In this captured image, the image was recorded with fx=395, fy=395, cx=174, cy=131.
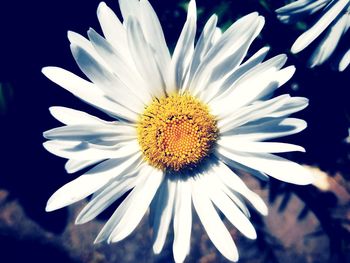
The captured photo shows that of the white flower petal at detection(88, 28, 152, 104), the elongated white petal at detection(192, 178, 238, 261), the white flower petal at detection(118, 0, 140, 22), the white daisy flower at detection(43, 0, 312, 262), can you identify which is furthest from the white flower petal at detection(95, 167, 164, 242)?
the white flower petal at detection(118, 0, 140, 22)

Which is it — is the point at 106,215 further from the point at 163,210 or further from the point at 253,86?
the point at 253,86

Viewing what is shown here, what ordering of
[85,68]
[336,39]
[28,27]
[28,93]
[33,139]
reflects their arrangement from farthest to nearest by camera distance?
[33,139] < [28,93] < [28,27] < [336,39] < [85,68]

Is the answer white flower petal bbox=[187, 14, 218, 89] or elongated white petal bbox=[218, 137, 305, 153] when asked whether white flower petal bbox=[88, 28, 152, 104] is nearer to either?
white flower petal bbox=[187, 14, 218, 89]

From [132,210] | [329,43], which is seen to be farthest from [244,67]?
[132,210]

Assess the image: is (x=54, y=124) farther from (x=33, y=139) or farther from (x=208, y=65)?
(x=208, y=65)

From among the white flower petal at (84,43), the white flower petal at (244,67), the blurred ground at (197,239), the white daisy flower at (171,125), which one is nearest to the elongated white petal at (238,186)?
the white daisy flower at (171,125)

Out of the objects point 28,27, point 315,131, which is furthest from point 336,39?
point 28,27
